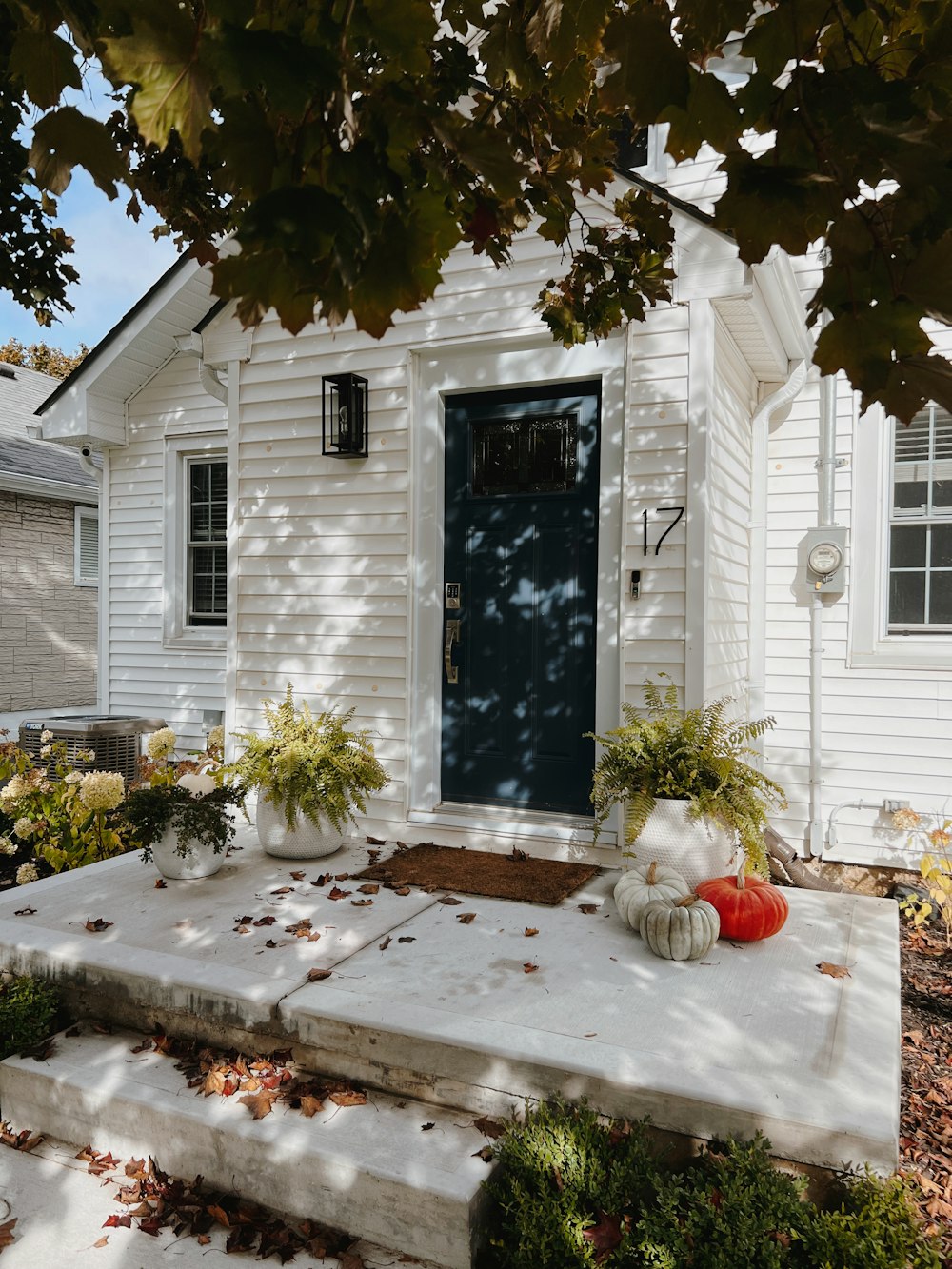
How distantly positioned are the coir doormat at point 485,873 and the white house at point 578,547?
0.14 metres

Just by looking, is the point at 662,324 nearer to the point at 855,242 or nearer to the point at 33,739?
the point at 855,242

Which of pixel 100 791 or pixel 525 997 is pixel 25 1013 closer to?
pixel 100 791

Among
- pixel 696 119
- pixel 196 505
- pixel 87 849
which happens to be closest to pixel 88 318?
pixel 196 505

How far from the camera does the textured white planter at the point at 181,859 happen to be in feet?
13.8

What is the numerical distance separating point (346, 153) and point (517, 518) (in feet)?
12.6

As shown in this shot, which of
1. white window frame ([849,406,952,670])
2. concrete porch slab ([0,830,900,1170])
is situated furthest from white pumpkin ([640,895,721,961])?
white window frame ([849,406,952,670])

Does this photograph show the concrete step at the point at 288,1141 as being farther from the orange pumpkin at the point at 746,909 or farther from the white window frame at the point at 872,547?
the white window frame at the point at 872,547

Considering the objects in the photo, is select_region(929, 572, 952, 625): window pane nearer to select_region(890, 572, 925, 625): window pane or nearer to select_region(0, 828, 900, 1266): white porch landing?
select_region(890, 572, 925, 625): window pane

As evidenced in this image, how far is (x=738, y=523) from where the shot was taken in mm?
5328

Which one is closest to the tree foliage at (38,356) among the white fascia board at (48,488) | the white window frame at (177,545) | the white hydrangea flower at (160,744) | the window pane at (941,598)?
the white fascia board at (48,488)

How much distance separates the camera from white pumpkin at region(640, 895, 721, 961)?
327 centimetres

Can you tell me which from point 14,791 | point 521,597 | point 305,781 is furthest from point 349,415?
point 14,791

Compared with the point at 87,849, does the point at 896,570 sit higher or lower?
higher

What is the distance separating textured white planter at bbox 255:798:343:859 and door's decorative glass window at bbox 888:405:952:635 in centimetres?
358
